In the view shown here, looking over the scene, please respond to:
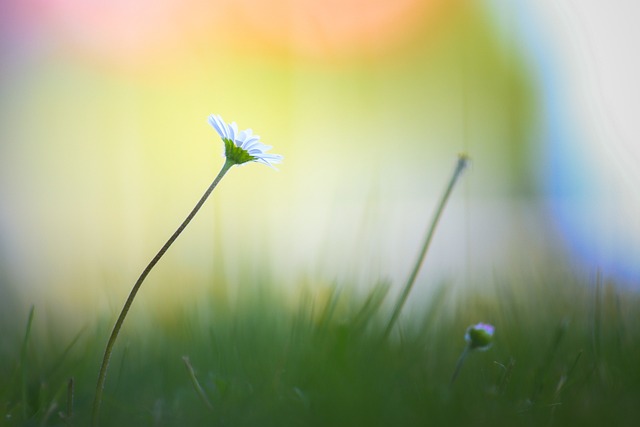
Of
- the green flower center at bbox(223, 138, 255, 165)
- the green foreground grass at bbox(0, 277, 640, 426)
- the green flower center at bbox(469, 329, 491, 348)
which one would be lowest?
the green foreground grass at bbox(0, 277, 640, 426)

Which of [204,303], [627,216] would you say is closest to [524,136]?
[627,216]

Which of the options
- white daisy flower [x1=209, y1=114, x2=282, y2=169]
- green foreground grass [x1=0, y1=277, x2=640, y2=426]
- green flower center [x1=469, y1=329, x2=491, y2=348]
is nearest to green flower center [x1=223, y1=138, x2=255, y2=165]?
white daisy flower [x1=209, y1=114, x2=282, y2=169]

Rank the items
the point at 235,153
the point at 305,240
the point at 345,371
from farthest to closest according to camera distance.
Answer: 1. the point at 305,240
2. the point at 235,153
3. the point at 345,371

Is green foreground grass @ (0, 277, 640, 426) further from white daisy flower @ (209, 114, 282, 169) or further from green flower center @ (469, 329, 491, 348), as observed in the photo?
white daisy flower @ (209, 114, 282, 169)

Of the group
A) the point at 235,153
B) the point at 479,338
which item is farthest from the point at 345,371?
the point at 235,153

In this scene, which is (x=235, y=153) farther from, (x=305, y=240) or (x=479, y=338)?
(x=305, y=240)

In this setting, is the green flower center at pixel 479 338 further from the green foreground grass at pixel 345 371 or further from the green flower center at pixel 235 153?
the green flower center at pixel 235 153

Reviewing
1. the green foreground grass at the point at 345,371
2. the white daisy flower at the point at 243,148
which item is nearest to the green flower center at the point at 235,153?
the white daisy flower at the point at 243,148

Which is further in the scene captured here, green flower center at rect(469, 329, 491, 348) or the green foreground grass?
green flower center at rect(469, 329, 491, 348)
